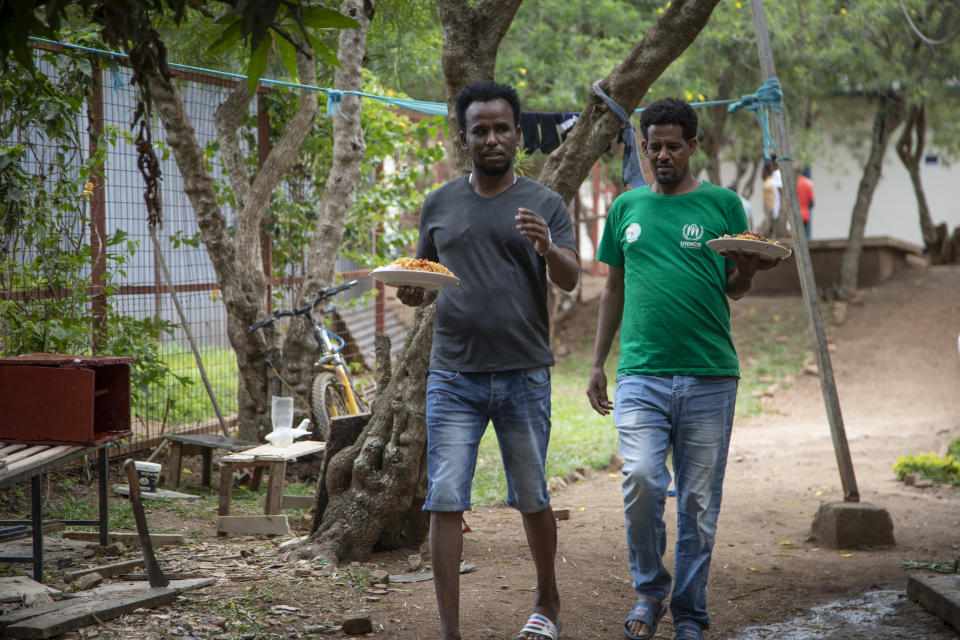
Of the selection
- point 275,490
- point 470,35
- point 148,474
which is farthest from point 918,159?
point 148,474

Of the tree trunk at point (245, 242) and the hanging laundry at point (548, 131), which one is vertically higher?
the hanging laundry at point (548, 131)

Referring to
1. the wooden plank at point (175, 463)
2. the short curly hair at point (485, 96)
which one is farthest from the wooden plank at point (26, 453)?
the wooden plank at point (175, 463)

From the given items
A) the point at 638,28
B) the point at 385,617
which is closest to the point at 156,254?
the point at 385,617

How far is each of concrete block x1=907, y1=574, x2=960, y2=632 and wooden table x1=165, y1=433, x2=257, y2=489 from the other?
13.7ft

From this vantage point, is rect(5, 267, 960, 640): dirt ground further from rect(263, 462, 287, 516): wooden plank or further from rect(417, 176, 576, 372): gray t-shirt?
rect(417, 176, 576, 372): gray t-shirt

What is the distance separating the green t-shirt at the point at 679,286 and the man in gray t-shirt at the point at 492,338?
0.37 meters

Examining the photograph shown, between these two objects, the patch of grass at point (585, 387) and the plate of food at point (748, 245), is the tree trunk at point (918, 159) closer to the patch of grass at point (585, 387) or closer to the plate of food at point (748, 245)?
the patch of grass at point (585, 387)

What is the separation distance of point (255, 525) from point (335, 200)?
2.93m

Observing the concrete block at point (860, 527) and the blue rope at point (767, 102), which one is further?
the blue rope at point (767, 102)

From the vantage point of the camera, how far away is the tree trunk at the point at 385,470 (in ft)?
15.7

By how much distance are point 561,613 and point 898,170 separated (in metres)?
21.4

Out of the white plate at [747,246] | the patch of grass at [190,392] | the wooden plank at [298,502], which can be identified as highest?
the white plate at [747,246]


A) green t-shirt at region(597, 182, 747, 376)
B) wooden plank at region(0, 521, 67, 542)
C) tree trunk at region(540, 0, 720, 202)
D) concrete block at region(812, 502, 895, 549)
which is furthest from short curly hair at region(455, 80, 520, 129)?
concrete block at region(812, 502, 895, 549)

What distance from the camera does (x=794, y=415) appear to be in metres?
11.6
